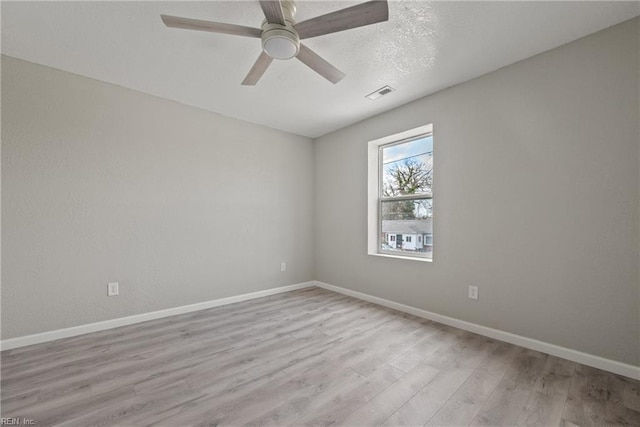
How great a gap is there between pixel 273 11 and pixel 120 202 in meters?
2.48

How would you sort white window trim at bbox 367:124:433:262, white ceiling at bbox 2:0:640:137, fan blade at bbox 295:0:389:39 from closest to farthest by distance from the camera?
fan blade at bbox 295:0:389:39
white ceiling at bbox 2:0:640:137
white window trim at bbox 367:124:433:262

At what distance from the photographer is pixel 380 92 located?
2918 millimetres

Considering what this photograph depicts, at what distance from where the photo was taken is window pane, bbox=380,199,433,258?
124 inches

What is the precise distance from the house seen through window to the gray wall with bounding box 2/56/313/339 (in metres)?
1.64

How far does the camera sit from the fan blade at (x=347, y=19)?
1.41 metres

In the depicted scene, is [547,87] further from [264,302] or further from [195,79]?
[264,302]

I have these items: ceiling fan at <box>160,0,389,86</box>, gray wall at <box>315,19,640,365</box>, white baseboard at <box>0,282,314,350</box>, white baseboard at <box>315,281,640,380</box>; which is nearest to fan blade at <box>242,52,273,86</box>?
ceiling fan at <box>160,0,389,86</box>

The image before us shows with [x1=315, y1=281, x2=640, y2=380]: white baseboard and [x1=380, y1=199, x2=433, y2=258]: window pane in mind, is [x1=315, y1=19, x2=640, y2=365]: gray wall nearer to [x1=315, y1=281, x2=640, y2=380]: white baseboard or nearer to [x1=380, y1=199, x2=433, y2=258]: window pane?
[x1=315, y1=281, x2=640, y2=380]: white baseboard

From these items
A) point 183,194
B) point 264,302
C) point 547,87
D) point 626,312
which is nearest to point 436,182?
point 547,87

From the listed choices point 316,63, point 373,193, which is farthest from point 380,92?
point 373,193

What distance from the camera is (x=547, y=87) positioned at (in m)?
2.21

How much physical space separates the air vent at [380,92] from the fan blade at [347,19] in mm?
1349

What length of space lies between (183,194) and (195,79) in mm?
1309

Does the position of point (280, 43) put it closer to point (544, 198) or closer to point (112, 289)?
point (544, 198)
